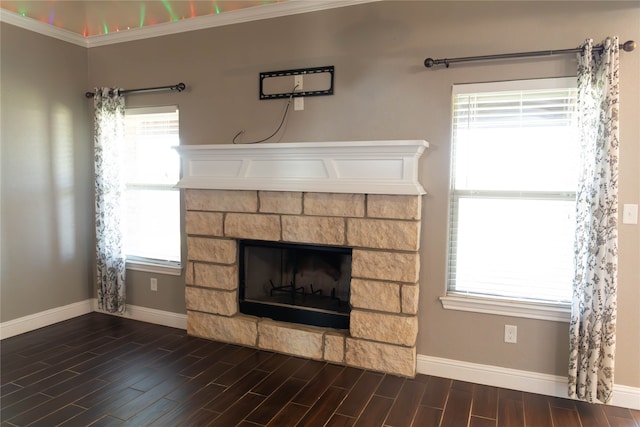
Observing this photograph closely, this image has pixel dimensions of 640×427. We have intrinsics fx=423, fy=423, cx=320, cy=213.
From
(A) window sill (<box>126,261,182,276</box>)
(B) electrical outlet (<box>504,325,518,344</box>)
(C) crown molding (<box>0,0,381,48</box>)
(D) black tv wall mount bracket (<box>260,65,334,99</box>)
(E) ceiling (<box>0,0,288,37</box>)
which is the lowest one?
(B) electrical outlet (<box>504,325,518,344</box>)

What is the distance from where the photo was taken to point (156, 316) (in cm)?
412

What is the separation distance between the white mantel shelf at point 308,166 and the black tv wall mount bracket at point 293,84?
0.48 m

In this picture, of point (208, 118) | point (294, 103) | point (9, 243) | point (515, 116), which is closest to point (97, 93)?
point (208, 118)

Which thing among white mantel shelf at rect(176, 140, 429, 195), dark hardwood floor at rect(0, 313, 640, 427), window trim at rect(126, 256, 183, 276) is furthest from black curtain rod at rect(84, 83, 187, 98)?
dark hardwood floor at rect(0, 313, 640, 427)

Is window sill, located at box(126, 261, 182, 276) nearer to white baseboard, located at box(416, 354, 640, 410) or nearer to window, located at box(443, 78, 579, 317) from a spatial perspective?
white baseboard, located at box(416, 354, 640, 410)

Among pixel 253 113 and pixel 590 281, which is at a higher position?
pixel 253 113

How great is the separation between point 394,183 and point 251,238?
1294 mm

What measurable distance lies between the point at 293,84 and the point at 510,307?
2.31 m

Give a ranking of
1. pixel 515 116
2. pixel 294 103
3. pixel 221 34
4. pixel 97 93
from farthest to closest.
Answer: pixel 97 93
pixel 221 34
pixel 294 103
pixel 515 116

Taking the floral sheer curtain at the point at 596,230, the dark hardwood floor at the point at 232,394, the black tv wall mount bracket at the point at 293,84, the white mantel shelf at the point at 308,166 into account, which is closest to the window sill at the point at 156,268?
the dark hardwood floor at the point at 232,394

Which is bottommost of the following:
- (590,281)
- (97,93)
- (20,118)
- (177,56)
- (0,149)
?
(590,281)

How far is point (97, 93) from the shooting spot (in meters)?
4.07

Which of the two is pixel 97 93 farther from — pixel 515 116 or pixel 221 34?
pixel 515 116

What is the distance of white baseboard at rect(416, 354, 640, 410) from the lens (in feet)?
8.78
